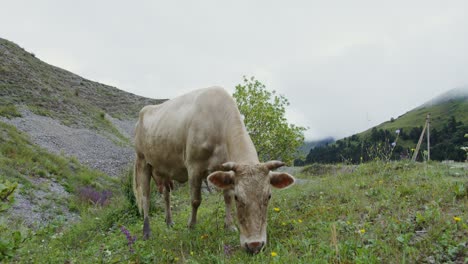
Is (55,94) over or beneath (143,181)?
over

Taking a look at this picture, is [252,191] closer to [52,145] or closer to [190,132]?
[190,132]

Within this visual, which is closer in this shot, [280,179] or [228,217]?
[280,179]

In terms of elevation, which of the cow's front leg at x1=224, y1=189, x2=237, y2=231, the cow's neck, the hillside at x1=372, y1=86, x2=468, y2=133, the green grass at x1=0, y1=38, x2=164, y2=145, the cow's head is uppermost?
the green grass at x1=0, y1=38, x2=164, y2=145

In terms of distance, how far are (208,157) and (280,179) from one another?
1728 millimetres

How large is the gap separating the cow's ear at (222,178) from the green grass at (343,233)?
2.80 ft

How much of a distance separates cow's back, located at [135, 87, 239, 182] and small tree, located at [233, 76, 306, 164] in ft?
43.9

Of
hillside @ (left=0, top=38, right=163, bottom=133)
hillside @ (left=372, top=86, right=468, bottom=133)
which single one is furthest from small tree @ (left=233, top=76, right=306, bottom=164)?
hillside @ (left=372, top=86, right=468, bottom=133)

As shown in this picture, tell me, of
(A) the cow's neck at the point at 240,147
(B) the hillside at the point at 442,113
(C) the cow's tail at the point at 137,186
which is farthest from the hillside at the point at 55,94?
(B) the hillside at the point at 442,113

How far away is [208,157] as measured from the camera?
6.64 m

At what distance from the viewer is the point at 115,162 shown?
24500 millimetres

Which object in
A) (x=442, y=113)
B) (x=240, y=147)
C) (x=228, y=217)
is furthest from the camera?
(x=442, y=113)

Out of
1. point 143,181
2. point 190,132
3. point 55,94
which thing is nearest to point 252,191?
point 190,132

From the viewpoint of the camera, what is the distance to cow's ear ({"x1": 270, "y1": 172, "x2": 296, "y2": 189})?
17.5 feet

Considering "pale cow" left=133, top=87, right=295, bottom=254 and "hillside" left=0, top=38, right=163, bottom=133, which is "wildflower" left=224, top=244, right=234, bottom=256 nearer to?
"pale cow" left=133, top=87, right=295, bottom=254
